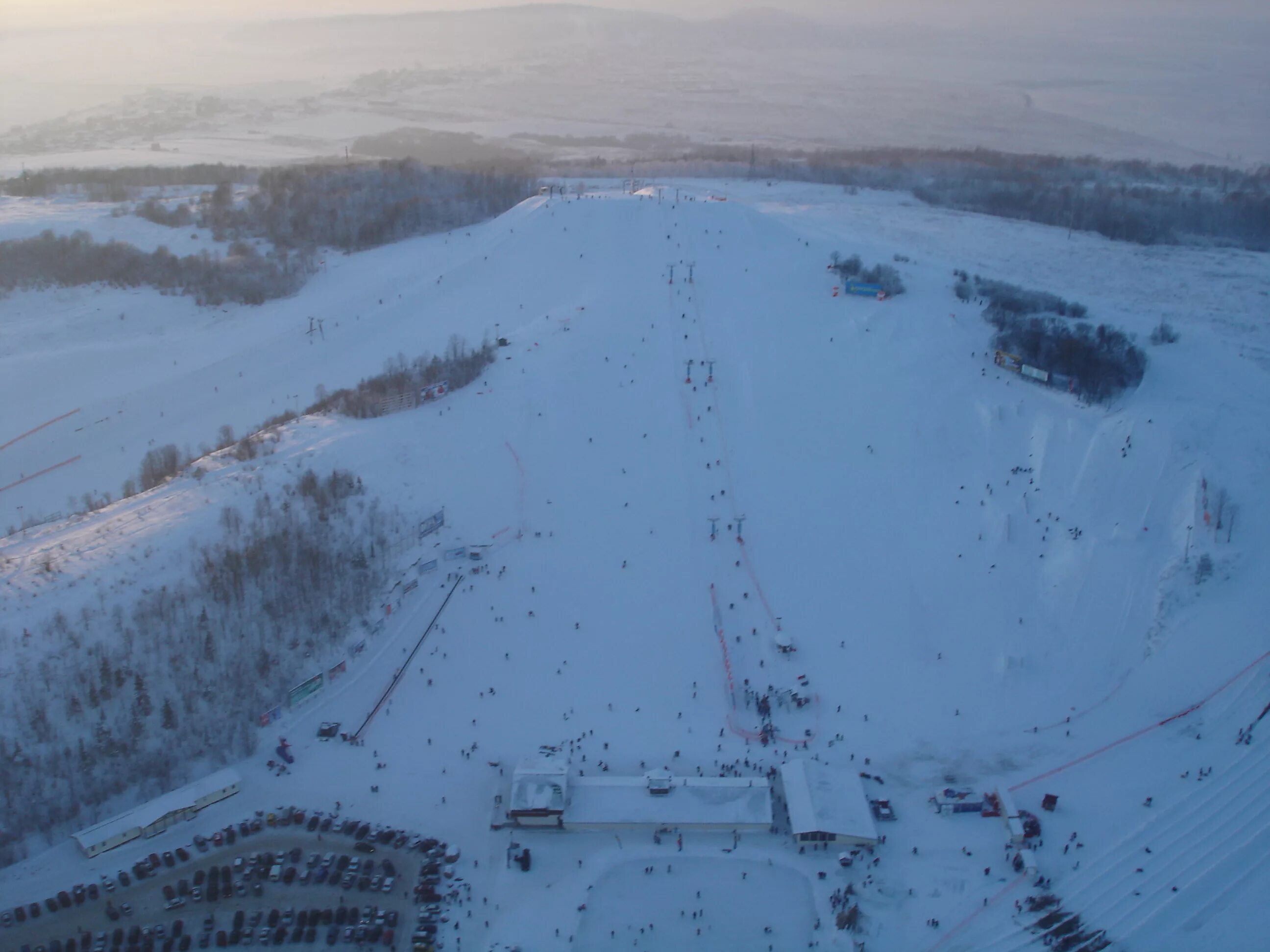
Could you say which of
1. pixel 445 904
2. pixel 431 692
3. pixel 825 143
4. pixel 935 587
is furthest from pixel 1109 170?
pixel 445 904

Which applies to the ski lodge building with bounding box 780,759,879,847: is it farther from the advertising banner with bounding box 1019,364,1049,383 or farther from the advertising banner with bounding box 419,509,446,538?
the advertising banner with bounding box 1019,364,1049,383

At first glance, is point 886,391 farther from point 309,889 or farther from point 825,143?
point 825,143

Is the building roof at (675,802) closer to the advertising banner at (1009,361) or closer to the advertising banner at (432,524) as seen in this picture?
the advertising banner at (432,524)

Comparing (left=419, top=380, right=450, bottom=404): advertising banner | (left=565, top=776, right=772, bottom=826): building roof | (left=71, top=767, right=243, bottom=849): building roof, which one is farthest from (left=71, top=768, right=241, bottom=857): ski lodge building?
(left=419, top=380, right=450, bottom=404): advertising banner

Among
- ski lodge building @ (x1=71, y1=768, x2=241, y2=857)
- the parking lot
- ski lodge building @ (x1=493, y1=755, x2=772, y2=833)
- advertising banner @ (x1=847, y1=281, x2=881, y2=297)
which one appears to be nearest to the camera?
the parking lot

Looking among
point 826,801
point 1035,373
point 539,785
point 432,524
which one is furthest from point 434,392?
point 1035,373

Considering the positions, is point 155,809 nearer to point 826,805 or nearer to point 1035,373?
point 826,805

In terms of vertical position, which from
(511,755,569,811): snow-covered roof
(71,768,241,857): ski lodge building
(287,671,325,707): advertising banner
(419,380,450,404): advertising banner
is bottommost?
(71,768,241,857): ski lodge building
